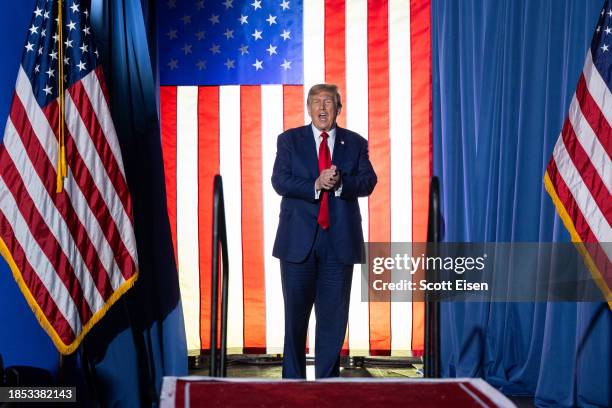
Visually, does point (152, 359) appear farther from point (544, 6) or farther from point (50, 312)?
point (544, 6)

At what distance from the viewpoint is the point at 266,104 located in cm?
426

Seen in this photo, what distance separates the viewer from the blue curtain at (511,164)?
347 centimetres

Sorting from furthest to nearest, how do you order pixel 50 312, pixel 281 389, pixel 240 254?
1. pixel 240 254
2. pixel 50 312
3. pixel 281 389

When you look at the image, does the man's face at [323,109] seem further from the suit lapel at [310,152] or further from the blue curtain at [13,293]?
the blue curtain at [13,293]

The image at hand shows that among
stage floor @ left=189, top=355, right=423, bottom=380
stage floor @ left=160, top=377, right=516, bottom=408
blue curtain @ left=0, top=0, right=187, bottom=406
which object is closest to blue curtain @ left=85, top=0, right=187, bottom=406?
blue curtain @ left=0, top=0, right=187, bottom=406

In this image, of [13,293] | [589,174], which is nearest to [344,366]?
[589,174]

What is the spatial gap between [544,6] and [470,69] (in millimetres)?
500

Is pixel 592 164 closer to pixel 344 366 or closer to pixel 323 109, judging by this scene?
pixel 323 109

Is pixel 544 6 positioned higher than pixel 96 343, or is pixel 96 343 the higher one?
pixel 544 6

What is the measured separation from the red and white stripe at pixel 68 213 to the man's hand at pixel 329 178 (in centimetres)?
90

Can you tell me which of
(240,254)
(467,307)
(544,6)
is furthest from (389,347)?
(544,6)

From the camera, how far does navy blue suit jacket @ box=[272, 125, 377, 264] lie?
3.07m

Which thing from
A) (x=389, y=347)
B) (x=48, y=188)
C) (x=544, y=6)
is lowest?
(x=389, y=347)

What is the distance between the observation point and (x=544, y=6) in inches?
144
